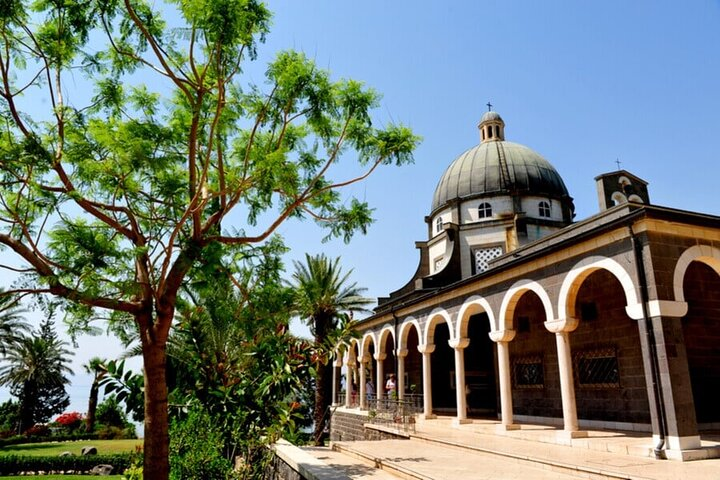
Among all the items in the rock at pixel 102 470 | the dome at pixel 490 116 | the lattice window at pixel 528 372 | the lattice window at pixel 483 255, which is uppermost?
the dome at pixel 490 116

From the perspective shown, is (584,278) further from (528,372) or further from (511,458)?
(528,372)

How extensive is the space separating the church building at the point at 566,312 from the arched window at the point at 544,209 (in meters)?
0.05

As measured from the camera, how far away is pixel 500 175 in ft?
81.5

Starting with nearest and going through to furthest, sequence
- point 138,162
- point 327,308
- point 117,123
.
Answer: point 138,162, point 117,123, point 327,308

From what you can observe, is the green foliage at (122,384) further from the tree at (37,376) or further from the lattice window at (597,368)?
the tree at (37,376)

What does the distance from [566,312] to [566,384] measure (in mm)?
1596

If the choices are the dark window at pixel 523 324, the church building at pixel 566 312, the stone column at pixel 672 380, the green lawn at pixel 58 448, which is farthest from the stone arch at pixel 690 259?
the green lawn at pixel 58 448

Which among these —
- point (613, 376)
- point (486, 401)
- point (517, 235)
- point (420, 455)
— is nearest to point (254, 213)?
point (420, 455)

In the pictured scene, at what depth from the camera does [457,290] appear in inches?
610

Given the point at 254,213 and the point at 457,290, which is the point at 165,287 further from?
the point at 457,290

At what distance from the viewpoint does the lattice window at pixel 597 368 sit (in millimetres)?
12500

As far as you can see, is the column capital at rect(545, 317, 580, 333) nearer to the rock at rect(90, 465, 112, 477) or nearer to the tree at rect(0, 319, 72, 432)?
the rock at rect(90, 465, 112, 477)

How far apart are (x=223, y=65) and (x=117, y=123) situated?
2278 millimetres

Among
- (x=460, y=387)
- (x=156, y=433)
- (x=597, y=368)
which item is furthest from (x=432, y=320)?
(x=156, y=433)
